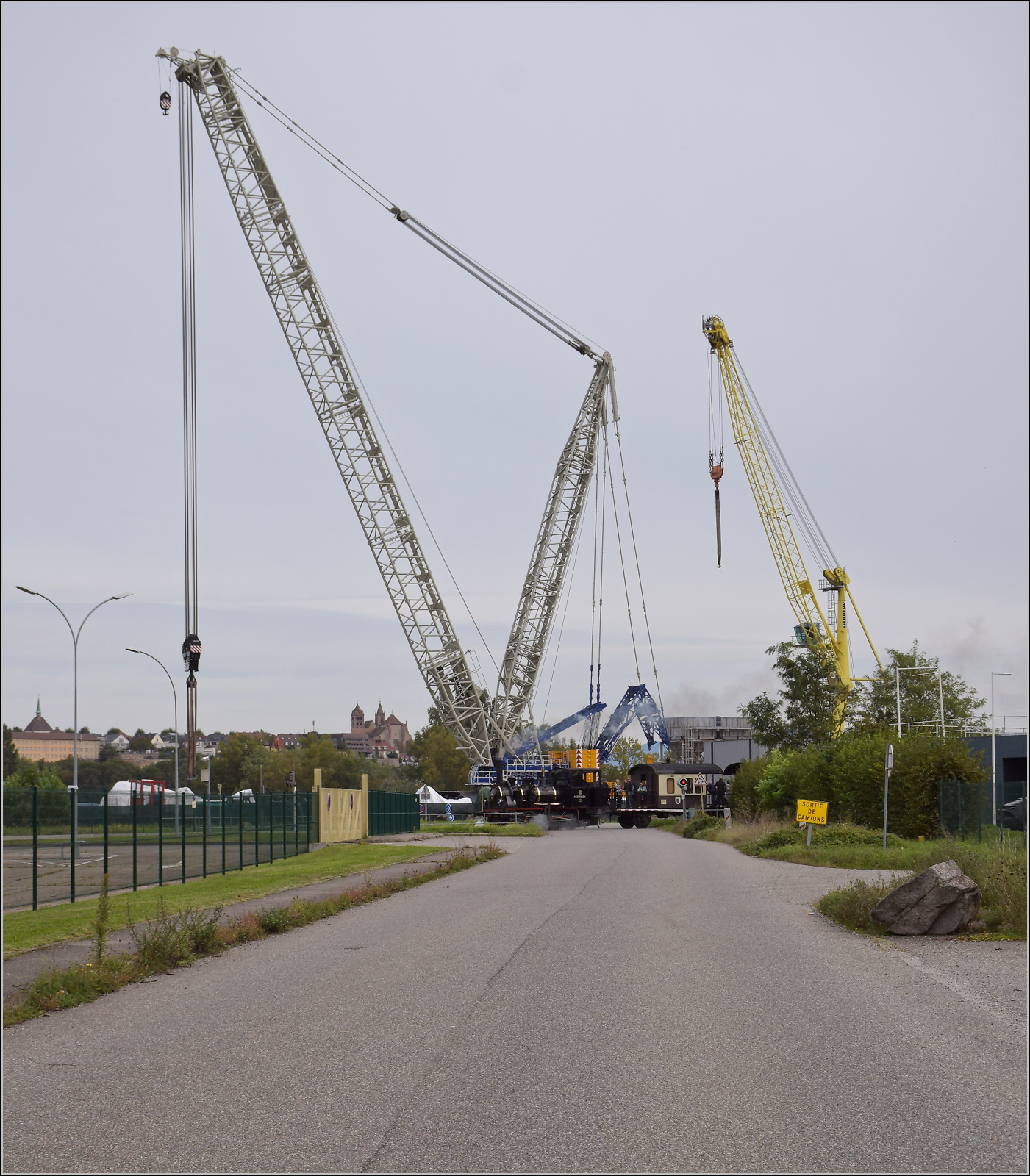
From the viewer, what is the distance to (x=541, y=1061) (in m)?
7.55

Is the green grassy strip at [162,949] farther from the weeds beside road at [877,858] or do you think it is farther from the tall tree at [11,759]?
the tall tree at [11,759]

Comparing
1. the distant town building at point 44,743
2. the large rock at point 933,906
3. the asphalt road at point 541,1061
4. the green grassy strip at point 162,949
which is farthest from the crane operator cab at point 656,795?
the distant town building at point 44,743

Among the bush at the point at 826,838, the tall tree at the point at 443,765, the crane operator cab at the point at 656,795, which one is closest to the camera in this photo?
the bush at the point at 826,838

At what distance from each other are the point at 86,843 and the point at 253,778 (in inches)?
3919

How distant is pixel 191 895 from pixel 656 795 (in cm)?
4443

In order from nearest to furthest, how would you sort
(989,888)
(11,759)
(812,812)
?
(989,888) → (812,812) → (11,759)

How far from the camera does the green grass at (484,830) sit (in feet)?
168

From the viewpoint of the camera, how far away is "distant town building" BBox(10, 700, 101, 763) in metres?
132

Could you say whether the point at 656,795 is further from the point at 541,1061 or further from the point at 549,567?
the point at 541,1061

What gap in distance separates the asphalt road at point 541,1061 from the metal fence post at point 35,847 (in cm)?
657

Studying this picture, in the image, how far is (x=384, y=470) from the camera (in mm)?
55969

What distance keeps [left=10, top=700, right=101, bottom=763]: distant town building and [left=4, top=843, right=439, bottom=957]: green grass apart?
10372 cm

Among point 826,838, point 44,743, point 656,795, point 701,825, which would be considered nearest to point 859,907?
point 826,838

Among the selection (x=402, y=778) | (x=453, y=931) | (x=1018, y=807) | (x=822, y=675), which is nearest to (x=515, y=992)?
(x=453, y=931)
